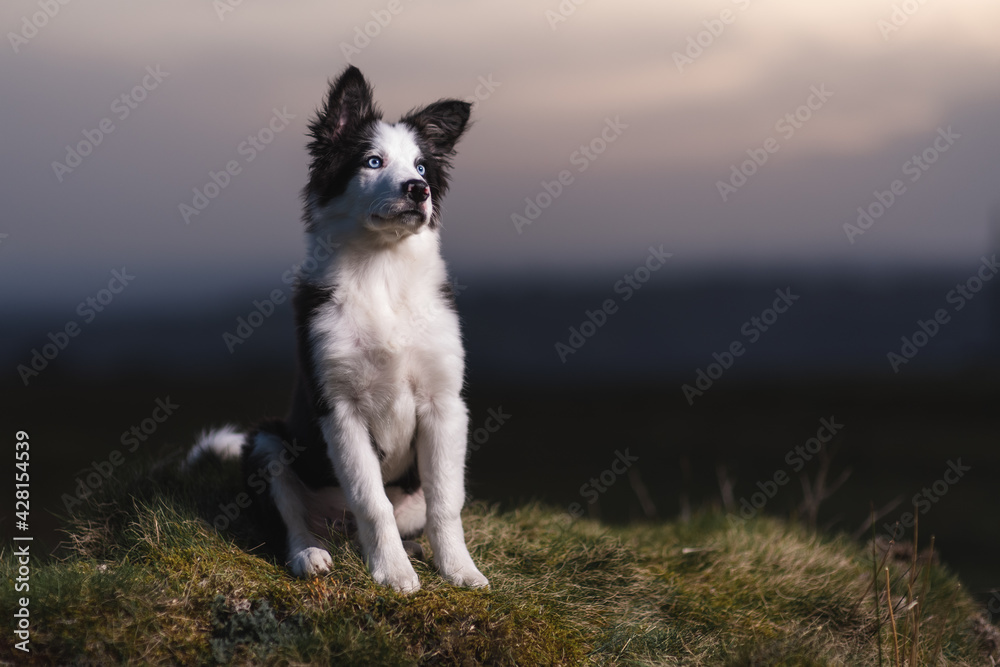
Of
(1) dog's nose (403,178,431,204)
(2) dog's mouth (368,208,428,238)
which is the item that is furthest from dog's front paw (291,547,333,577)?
(1) dog's nose (403,178,431,204)

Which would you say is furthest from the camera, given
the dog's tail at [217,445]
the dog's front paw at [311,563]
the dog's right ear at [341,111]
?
the dog's tail at [217,445]

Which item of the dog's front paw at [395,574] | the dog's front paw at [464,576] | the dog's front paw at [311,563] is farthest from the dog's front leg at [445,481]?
the dog's front paw at [311,563]

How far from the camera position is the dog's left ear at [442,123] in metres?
4.59

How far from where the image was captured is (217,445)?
559cm

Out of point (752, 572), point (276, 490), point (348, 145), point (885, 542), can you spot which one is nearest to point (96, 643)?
point (276, 490)

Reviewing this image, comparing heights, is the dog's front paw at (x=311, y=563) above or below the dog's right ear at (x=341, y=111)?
below

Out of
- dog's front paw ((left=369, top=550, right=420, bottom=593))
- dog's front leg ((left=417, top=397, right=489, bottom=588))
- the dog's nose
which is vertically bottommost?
dog's front paw ((left=369, top=550, right=420, bottom=593))

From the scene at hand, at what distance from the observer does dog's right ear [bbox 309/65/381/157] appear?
4395mm

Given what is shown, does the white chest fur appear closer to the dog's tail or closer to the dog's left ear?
the dog's left ear

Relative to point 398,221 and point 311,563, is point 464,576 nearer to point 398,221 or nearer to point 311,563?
point 311,563

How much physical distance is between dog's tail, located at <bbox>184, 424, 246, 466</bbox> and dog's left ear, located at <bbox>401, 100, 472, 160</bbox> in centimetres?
233

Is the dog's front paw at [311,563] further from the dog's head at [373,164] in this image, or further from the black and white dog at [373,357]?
the dog's head at [373,164]

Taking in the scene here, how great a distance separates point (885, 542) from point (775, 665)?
3.11 metres

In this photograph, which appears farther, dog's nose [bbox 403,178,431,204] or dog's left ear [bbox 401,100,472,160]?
dog's left ear [bbox 401,100,472,160]
